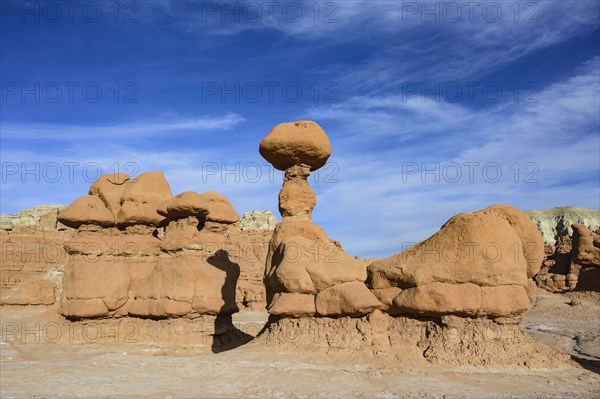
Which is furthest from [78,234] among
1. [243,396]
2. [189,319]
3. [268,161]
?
[243,396]

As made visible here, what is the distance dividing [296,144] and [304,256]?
3.60 m

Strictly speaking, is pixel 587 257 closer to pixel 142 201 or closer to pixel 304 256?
pixel 304 256

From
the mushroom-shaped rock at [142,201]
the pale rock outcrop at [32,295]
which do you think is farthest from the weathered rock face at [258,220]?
the mushroom-shaped rock at [142,201]

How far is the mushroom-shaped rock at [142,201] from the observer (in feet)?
58.1

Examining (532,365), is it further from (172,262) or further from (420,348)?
(172,262)

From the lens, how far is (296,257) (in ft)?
36.9

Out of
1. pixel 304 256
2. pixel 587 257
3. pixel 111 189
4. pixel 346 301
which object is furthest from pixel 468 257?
pixel 587 257

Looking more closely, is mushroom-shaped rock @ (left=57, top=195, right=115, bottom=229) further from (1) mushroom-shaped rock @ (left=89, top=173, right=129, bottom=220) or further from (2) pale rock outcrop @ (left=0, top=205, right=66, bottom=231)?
(2) pale rock outcrop @ (left=0, top=205, right=66, bottom=231)

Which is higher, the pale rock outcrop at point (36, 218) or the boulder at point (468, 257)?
the pale rock outcrop at point (36, 218)

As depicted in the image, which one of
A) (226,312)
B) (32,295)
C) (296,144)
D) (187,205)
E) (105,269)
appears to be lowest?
(32,295)

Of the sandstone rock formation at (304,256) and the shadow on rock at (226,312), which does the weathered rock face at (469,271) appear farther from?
the shadow on rock at (226,312)

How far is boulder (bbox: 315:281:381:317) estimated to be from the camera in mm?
10414

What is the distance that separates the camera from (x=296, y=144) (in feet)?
44.4

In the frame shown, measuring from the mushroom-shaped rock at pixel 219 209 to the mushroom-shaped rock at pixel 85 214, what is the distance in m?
3.46
